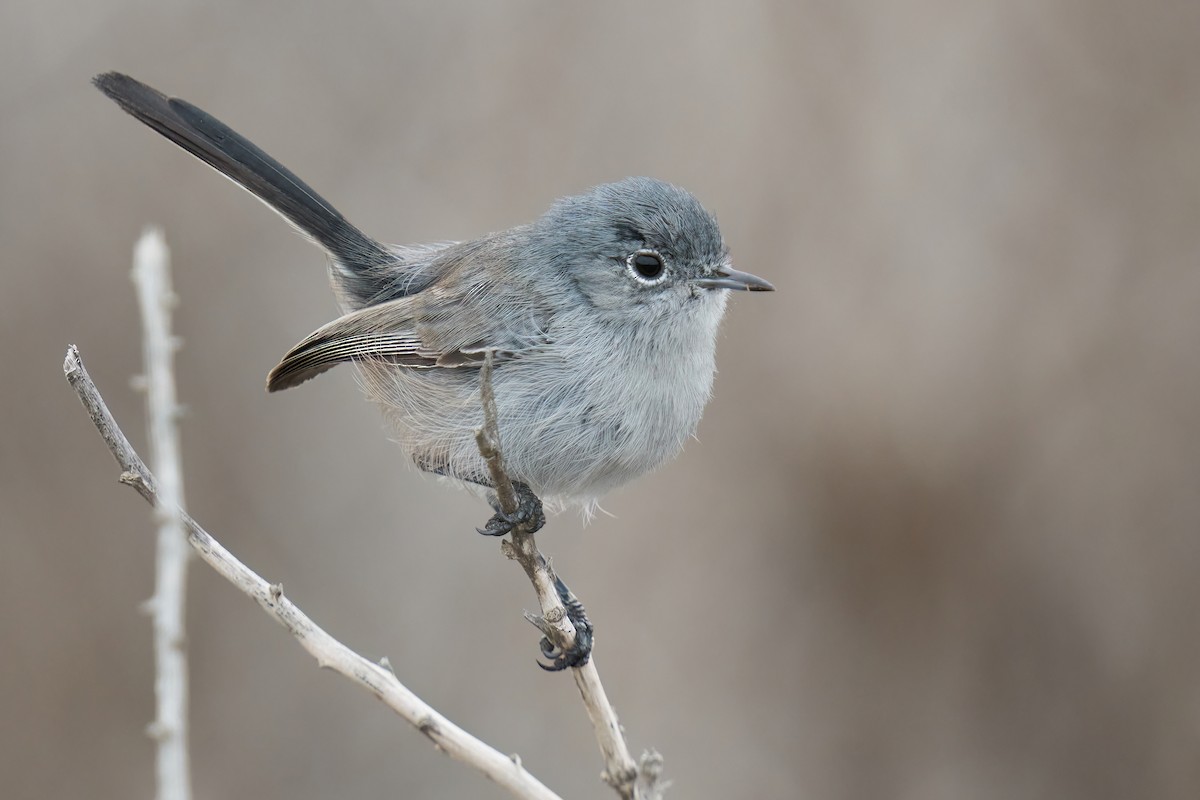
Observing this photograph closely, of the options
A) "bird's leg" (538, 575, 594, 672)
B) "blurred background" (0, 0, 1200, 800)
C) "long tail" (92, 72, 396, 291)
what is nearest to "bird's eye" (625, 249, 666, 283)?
"bird's leg" (538, 575, 594, 672)

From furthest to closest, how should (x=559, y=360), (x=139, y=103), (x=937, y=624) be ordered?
(x=937, y=624), (x=139, y=103), (x=559, y=360)

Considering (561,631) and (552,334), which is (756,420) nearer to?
(552,334)

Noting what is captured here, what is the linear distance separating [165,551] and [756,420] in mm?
3375

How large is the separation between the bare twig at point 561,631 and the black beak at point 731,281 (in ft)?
2.82

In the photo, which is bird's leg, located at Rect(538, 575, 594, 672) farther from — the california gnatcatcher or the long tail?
the long tail

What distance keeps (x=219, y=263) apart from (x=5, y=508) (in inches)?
52.3

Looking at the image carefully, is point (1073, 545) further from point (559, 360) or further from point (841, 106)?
point (559, 360)

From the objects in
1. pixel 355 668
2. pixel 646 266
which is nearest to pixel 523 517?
pixel 355 668

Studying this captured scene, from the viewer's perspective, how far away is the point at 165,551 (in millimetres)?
1582

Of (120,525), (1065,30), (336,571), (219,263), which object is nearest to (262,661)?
(336,571)

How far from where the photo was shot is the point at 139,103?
343cm

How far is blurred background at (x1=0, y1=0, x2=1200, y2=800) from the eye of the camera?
Result: 15.2 ft

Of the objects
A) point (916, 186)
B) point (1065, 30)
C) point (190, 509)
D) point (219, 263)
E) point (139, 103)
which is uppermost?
point (1065, 30)

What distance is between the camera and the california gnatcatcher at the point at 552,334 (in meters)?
3.09
